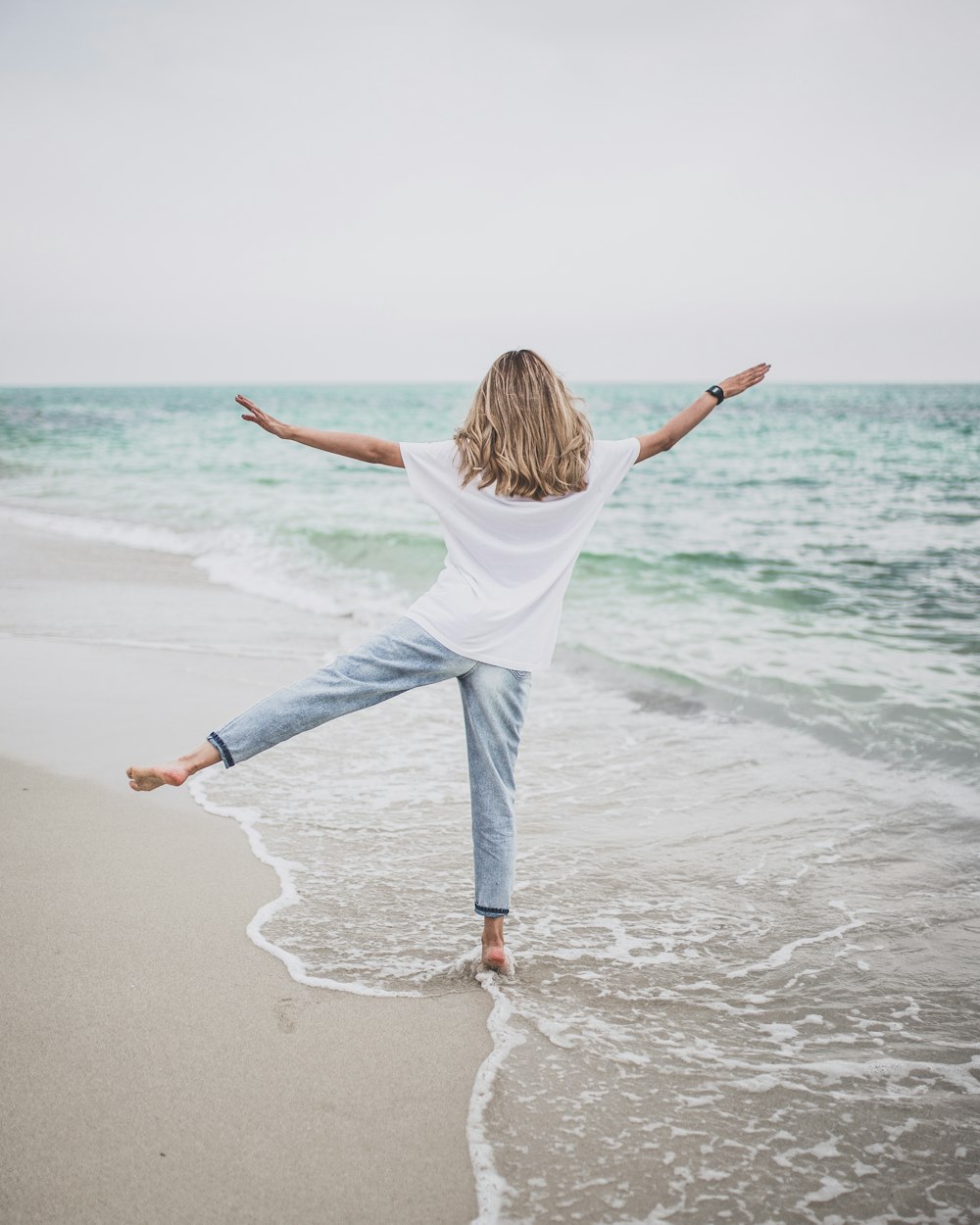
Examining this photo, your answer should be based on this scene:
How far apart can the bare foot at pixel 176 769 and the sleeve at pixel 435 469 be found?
40.9 inches

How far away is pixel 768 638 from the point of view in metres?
8.79

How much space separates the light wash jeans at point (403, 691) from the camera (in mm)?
2980

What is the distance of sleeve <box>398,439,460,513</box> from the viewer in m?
3.04

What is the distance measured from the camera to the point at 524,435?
2.95m

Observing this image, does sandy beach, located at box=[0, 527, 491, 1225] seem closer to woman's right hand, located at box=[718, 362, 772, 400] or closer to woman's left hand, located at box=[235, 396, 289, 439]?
woman's left hand, located at box=[235, 396, 289, 439]

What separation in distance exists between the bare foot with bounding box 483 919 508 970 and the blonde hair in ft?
4.72

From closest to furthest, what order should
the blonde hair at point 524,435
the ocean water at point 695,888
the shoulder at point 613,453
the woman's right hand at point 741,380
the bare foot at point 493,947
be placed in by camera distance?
the ocean water at point 695,888 < the blonde hair at point 524,435 < the shoulder at point 613,453 < the bare foot at point 493,947 < the woman's right hand at point 741,380

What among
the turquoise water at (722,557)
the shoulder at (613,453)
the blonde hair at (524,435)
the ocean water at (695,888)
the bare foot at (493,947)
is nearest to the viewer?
the ocean water at (695,888)

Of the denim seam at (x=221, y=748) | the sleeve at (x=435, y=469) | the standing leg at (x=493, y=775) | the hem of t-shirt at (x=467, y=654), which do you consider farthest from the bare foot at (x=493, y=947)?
the sleeve at (x=435, y=469)

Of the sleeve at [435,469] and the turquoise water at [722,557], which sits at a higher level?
the sleeve at [435,469]

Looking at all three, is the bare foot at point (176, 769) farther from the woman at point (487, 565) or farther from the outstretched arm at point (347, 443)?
the outstretched arm at point (347, 443)

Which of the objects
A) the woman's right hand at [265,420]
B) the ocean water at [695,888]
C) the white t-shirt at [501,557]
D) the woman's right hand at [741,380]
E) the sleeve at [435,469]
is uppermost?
the woman's right hand at [741,380]

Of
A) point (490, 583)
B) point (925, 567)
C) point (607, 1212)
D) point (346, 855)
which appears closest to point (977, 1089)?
point (607, 1212)

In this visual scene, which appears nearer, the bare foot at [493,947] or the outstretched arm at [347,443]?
the outstretched arm at [347,443]
